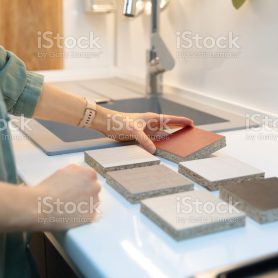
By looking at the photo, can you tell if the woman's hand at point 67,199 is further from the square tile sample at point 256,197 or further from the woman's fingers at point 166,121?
the woman's fingers at point 166,121

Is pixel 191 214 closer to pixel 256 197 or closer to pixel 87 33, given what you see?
pixel 256 197

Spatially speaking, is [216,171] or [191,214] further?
[216,171]

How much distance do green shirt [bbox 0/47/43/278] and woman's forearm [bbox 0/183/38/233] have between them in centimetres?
10

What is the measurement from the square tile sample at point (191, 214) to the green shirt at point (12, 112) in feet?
0.71

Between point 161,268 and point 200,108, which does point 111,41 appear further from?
point 161,268

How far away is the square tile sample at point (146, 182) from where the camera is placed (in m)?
0.68

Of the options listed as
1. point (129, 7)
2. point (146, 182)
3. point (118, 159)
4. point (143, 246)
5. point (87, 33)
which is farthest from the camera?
point (87, 33)

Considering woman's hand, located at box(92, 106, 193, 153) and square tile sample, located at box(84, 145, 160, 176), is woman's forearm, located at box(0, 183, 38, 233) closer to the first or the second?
square tile sample, located at box(84, 145, 160, 176)

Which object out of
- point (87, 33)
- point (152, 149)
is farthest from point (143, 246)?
point (87, 33)

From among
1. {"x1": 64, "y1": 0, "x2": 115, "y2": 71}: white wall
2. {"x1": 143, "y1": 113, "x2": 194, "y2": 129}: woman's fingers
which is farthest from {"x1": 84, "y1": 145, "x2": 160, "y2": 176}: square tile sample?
{"x1": 64, "y1": 0, "x2": 115, "y2": 71}: white wall

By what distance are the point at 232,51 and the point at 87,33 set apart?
0.61 m

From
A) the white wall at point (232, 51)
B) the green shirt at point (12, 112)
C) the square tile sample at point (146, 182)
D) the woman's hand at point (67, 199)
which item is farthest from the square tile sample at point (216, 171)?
the white wall at point (232, 51)

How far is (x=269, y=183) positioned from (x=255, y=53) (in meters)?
0.53

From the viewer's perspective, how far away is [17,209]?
59cm
